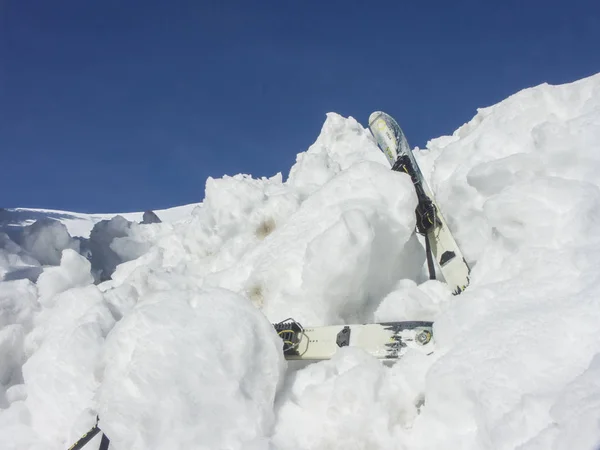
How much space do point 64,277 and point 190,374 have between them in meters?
4.58

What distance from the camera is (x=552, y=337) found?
2992 millimetres

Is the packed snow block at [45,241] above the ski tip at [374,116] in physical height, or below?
below

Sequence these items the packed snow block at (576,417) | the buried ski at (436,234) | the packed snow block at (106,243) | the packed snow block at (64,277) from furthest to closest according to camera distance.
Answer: the packed snow block at (106,243) < the packed snow block at (64,277) < the buried ski at (436,234) < the packed snow block at (576,417)

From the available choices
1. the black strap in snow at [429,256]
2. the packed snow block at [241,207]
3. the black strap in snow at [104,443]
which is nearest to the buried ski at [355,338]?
the black strap in snow at [429,256]

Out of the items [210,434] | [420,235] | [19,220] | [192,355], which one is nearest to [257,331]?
[192,355]

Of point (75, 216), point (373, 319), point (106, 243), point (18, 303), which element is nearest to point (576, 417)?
point (373, 319)

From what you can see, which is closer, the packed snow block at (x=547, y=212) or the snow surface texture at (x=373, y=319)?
the snow surface texture at (x=373, y=319)

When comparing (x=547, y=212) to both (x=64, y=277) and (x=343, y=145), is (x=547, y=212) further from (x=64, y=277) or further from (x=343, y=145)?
(x=343, y=145)

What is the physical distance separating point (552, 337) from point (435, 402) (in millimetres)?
763

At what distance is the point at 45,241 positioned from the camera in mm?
9352

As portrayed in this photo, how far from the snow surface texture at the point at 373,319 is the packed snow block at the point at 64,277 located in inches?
4.4

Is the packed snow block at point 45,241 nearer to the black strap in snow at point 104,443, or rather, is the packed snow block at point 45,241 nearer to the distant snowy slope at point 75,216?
the distant snowy slope at point 75,216

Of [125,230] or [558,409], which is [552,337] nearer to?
[558,409]

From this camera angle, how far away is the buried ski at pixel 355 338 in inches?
167
